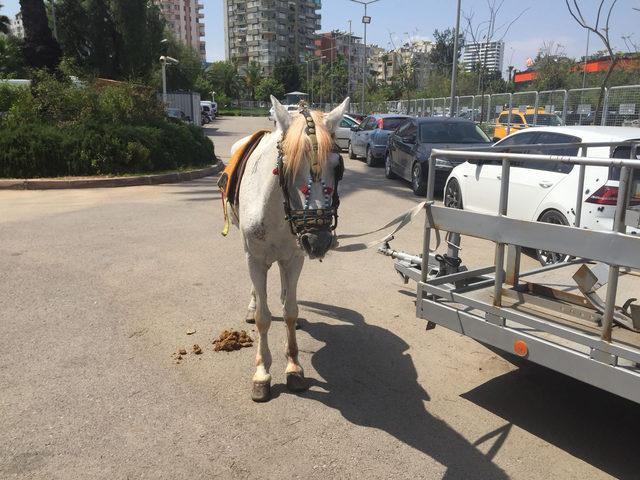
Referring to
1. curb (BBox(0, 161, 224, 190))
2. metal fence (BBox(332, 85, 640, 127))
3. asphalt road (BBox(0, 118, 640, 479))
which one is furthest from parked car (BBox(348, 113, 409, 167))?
asphalt road (BBox(0, 118, 640, 479))

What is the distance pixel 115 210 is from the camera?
33.5 feet

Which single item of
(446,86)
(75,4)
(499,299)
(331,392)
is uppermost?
(75,4)

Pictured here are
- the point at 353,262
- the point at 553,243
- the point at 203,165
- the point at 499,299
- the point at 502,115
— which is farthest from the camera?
the point at 502,115

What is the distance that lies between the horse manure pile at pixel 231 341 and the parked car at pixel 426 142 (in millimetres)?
7840

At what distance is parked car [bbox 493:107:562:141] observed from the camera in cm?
1869

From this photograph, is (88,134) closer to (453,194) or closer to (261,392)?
(453,194)

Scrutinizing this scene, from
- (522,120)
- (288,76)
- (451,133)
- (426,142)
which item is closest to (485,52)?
(522,120)

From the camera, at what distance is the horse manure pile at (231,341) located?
14.8 ft

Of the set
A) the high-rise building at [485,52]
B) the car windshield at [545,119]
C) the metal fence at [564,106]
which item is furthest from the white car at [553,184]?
the high-rise building at [485,52]

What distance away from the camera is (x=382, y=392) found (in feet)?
12.8

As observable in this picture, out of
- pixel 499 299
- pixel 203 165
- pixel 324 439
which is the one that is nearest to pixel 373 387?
pixel 324 439

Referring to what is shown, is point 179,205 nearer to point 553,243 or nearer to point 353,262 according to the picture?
point 353,262

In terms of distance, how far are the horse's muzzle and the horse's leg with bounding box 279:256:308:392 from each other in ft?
2.93

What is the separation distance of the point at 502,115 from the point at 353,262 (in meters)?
17.0
